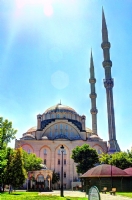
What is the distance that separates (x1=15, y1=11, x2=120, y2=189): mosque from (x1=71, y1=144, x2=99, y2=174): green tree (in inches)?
308

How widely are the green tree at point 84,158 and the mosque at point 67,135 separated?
7825mm

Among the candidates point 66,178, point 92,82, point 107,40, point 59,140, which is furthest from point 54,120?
point 107,40

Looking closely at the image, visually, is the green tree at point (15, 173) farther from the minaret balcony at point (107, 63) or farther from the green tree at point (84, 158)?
the minaret balcony at point (107, 63)

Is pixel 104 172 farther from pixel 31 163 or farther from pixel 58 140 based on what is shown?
pixel 58 140

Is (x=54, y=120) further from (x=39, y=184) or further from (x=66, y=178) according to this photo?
(x=39, y=184)

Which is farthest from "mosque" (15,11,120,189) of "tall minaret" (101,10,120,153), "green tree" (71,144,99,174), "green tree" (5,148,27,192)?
"green tree" (5,148,27,192)

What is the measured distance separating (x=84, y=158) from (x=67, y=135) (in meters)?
15.9

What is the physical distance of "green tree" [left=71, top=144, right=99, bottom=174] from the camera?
1539 inches

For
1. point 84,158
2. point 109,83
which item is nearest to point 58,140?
point 84,158

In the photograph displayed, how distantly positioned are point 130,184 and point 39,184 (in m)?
15.0

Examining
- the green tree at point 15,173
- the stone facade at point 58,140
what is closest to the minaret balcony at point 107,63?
the stone facade at point 58,140

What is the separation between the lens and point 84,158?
→ 130ft

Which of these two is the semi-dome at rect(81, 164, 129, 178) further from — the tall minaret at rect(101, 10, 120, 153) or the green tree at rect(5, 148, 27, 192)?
the tall minaret at rect(101, 10, 120, 153)

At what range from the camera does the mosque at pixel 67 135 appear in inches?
1948
